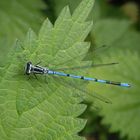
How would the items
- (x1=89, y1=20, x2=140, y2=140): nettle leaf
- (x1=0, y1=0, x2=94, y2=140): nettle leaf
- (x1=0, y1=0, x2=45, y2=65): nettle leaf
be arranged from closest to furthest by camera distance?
(x1=0, y1=0, x2=94, y2=140): nettle leaf, (x1=89, y1=20, x2=140, y2=140): nettle leaf, (x1=0, y1=0, x2=45, y2=65): nettle leaf

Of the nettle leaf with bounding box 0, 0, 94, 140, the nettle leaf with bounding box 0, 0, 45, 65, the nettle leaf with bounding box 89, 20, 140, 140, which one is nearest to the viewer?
the nettle leaf with bounding box 0, 0, 94, 140

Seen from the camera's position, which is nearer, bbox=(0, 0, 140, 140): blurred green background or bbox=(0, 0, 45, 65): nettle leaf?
bbox=(0, 0, 140, 140): blurred green background

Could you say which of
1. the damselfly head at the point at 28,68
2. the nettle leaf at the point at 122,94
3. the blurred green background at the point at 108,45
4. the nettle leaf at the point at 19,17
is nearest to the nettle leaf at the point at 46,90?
the damselfly head at the point at 28,68

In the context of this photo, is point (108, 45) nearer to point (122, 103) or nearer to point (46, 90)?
point (122, 103)

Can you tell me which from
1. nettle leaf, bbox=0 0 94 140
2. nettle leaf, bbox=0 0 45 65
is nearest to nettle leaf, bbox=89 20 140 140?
nettle leaf, bbox=0 0 45 65

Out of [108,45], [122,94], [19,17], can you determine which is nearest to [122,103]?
[122,94]

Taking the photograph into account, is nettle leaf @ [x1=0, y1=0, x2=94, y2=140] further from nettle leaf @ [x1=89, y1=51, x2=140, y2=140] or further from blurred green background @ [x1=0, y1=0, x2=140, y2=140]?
nettle leaf @ [x1=89, y1=51, x2=140, y2=140]

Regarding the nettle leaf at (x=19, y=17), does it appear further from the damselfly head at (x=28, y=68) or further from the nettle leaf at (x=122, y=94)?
the damselfly head at (x=28, y=68)
